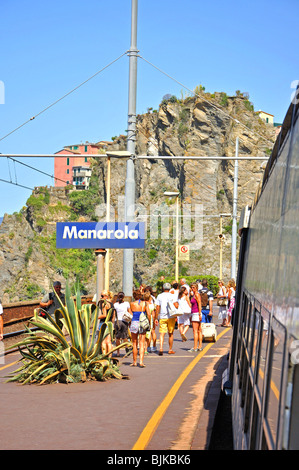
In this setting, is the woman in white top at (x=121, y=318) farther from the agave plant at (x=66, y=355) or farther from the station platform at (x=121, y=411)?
the agave plant at (x=66, y=355)

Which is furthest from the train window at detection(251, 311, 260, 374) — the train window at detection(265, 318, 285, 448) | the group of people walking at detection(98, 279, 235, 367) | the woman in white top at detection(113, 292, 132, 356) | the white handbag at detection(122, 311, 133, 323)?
the woman in white top at detection(113, 292, 132, 356)

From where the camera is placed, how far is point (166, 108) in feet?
441

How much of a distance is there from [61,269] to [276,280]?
153187mm

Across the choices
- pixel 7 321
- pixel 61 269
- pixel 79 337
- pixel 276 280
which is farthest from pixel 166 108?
pixel 276 280

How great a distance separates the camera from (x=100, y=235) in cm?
2006

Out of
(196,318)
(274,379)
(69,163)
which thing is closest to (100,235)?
(196,318)

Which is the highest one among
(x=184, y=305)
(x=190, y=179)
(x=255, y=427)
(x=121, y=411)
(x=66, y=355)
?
(x=190, y=179)

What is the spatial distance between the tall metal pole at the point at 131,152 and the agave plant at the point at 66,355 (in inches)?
223

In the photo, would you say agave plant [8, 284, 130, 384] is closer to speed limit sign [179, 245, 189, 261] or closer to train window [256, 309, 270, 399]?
train window [256, 309, 270, 399]

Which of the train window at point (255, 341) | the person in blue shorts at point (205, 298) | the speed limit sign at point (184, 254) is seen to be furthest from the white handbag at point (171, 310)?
the speed limit sign at point (184, 254)

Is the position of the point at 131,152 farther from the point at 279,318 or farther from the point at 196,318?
the point at 279,318

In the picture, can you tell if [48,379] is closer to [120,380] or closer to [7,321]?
[120,380]

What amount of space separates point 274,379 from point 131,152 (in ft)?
59.4
